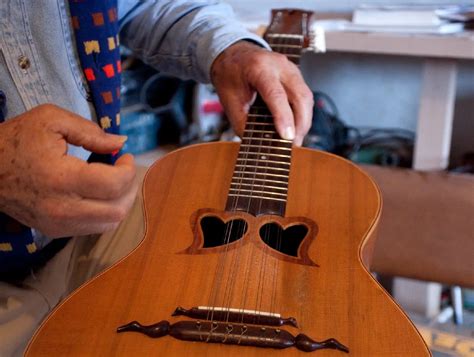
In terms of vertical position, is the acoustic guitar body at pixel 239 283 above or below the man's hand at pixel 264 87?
below

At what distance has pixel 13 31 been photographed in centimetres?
71

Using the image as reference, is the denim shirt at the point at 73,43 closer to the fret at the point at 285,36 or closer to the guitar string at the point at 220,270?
the fret at the point at 285,36

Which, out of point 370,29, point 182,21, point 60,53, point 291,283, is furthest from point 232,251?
point 370,29

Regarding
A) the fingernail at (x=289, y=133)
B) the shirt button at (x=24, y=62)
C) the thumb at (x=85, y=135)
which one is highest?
the shirt button at (x=24, y=62)

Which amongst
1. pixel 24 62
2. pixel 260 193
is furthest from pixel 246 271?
pixel 24 62

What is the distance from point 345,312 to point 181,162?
1.03ft

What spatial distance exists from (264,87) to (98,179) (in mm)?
331

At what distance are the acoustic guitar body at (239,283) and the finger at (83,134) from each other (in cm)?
13

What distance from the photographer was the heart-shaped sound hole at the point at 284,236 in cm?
68

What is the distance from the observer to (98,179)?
1.79ft

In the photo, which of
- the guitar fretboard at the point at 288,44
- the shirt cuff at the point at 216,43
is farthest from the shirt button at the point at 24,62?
the guitar fretboard at the point at 288,44

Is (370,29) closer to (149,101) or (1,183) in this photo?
(149,101)

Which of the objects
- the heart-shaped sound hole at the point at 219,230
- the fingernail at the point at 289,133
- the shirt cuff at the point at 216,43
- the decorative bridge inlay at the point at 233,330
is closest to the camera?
the decorative bridge inlay at the point at 233,330

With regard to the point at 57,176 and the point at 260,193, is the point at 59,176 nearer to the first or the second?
the point at 57,176
